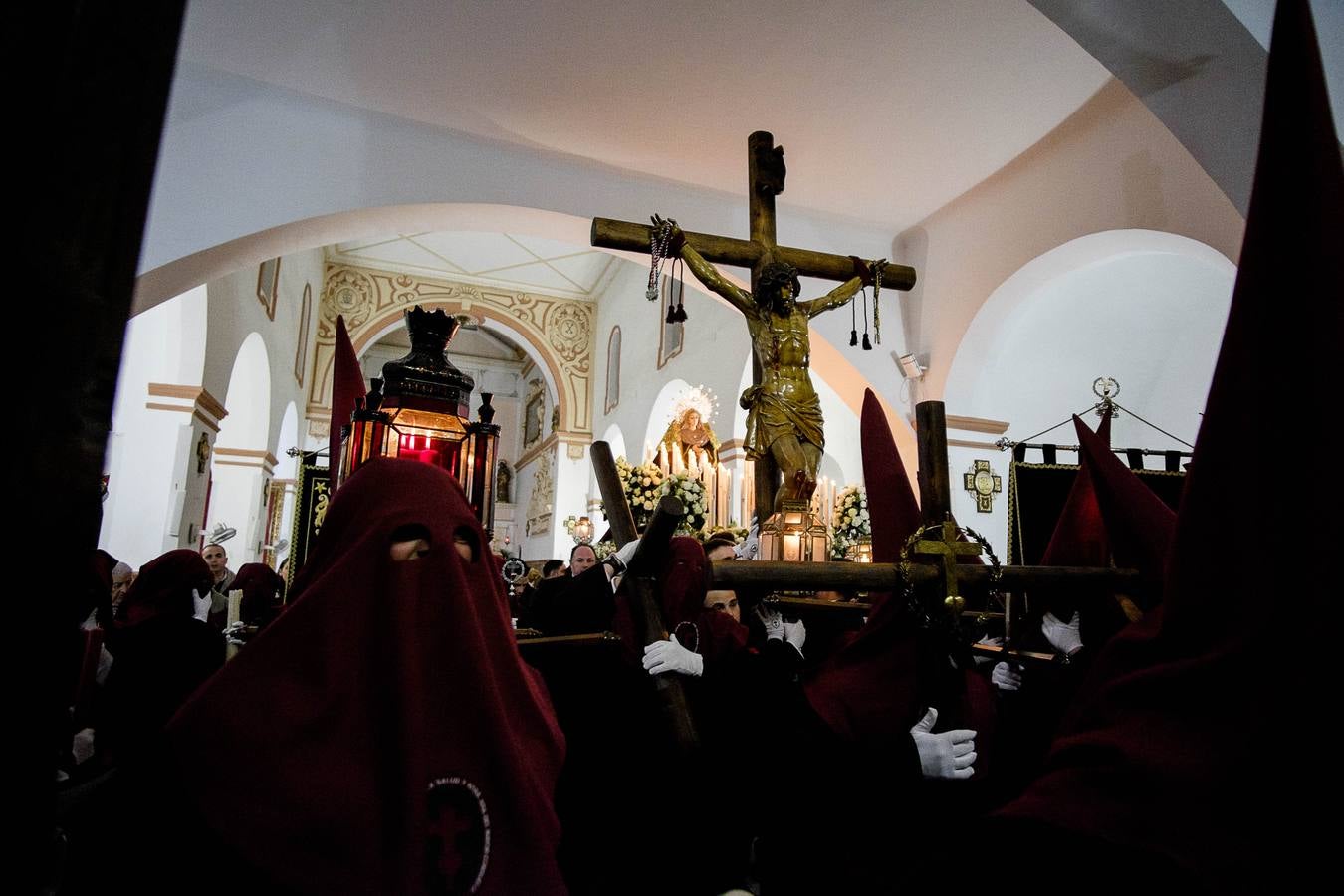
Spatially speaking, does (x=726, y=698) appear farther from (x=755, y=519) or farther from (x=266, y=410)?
(x=266, y=410)

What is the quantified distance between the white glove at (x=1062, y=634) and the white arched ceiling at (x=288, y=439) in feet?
40.3

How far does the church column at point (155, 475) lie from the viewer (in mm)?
6430

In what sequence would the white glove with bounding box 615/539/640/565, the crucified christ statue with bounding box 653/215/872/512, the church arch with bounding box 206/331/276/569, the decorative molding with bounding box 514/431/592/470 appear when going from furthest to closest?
the decorative molding with bounding box 514/431/592/470, the church arch with bounding box 206/331/276/569, the crucified christ statue with bounding box 653/215/872/512, the white glove with bounding box 615/539/640/565

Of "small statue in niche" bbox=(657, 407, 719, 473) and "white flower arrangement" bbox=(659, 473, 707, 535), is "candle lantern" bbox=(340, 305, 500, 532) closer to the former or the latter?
"white flower arrangement" bbox=(659, 473, 707, 535)

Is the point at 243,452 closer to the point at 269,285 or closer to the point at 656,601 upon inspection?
the point at 269,285

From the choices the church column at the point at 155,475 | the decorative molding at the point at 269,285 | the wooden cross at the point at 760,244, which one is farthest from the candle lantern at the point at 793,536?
the decorative molding at the point at 269,285

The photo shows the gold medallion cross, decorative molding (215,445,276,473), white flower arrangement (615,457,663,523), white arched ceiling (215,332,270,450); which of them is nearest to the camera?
the gold medallion cross

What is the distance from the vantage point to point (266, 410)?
10.6m

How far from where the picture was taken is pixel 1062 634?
8.27 ft

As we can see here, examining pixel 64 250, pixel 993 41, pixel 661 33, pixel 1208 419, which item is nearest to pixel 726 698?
pixel 1208 419

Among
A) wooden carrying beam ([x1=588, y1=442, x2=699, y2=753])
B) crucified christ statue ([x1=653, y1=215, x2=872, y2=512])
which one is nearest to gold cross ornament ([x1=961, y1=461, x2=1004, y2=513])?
crucified christ statue ([x1=653, y1=215, x2=872, y2=512])

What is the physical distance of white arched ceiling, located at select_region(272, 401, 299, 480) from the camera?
510 inches

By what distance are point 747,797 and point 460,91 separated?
204 inches

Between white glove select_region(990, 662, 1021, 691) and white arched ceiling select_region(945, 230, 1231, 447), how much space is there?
384 cm
